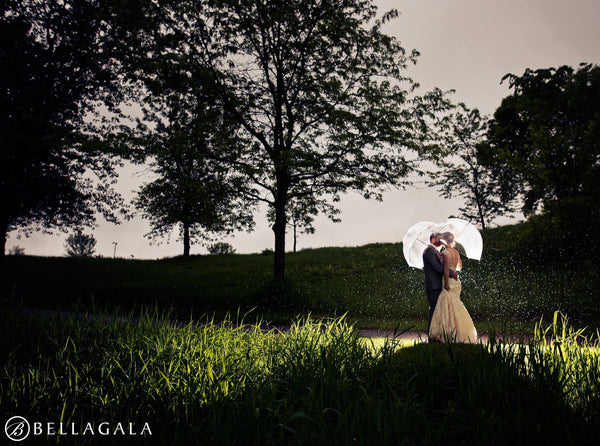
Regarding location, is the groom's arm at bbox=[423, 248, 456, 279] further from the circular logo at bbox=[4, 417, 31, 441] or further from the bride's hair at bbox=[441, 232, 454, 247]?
the circular logo at bbox=[4, 417, 31, 441]

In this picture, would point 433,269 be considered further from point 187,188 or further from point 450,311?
point 187,188

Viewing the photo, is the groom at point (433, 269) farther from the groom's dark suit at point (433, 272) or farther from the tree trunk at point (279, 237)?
the tree trunk at point (279, 237)

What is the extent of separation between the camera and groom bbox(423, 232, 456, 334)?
666 cm

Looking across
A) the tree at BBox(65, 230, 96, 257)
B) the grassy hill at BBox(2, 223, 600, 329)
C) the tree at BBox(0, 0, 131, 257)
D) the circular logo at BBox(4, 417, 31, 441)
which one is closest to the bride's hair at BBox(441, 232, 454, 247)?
the grassy hill at BBox(2, 223, 600, 329)

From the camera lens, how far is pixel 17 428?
2.80 meters

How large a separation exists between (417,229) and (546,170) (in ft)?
27.7

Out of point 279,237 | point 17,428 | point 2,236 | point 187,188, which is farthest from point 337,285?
point 2,236

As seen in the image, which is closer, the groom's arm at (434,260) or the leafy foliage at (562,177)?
the groom's arm at (434,260)

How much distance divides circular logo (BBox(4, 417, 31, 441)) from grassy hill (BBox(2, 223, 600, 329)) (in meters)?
5.34

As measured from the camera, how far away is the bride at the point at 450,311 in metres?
6.44

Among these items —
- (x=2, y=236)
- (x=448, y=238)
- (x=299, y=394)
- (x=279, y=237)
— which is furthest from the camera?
(x=2, y=236)

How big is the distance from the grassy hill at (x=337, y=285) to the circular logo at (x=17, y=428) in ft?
17.5

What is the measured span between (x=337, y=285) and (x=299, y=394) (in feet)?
42.8

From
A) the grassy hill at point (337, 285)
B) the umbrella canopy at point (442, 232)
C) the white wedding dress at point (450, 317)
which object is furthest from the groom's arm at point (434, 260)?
the grassy hill at point (337, 285)
